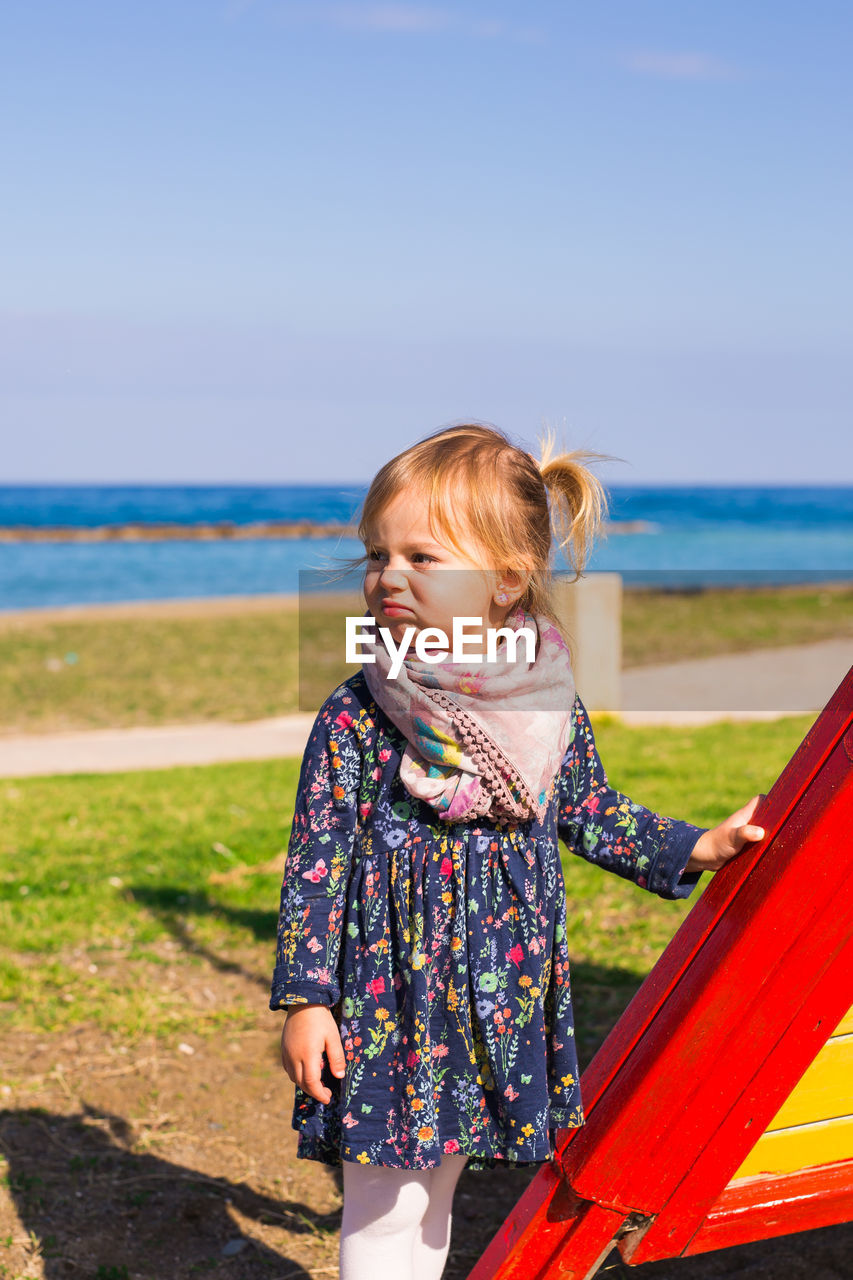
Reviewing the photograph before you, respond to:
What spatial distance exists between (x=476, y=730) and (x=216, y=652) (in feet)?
44.4

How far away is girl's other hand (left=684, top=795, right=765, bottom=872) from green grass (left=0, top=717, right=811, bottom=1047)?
198 centimetres

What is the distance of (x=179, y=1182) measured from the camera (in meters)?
2.95

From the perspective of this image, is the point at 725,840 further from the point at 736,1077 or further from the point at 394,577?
the point at 394,577

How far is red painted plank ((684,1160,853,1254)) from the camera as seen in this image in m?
1.79

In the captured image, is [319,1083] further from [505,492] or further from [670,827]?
[505,492]

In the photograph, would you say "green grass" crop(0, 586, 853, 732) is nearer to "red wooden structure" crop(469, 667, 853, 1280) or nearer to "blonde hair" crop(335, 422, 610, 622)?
"blonde hair" crop(335, 422, 610, 622)

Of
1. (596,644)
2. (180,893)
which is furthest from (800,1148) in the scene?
(596,644)

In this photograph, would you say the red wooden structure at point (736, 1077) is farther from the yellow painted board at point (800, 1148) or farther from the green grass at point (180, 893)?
the green grass at point (180, 893)

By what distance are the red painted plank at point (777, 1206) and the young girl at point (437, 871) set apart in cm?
25

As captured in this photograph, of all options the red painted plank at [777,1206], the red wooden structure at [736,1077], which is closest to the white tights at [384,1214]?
the red wooden structure at [736,1077]

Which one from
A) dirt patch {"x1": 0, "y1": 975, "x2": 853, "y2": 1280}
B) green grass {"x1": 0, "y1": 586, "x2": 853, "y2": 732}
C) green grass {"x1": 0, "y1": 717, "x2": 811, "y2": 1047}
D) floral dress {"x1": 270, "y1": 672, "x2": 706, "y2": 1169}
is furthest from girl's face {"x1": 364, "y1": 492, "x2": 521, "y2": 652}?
green grass {"x1": 0, "y1": 586, "x2": 853, "y2": 732}

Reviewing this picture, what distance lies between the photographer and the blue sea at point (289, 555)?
86.3 feet

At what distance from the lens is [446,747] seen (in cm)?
174

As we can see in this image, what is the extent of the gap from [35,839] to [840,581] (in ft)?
88.1
